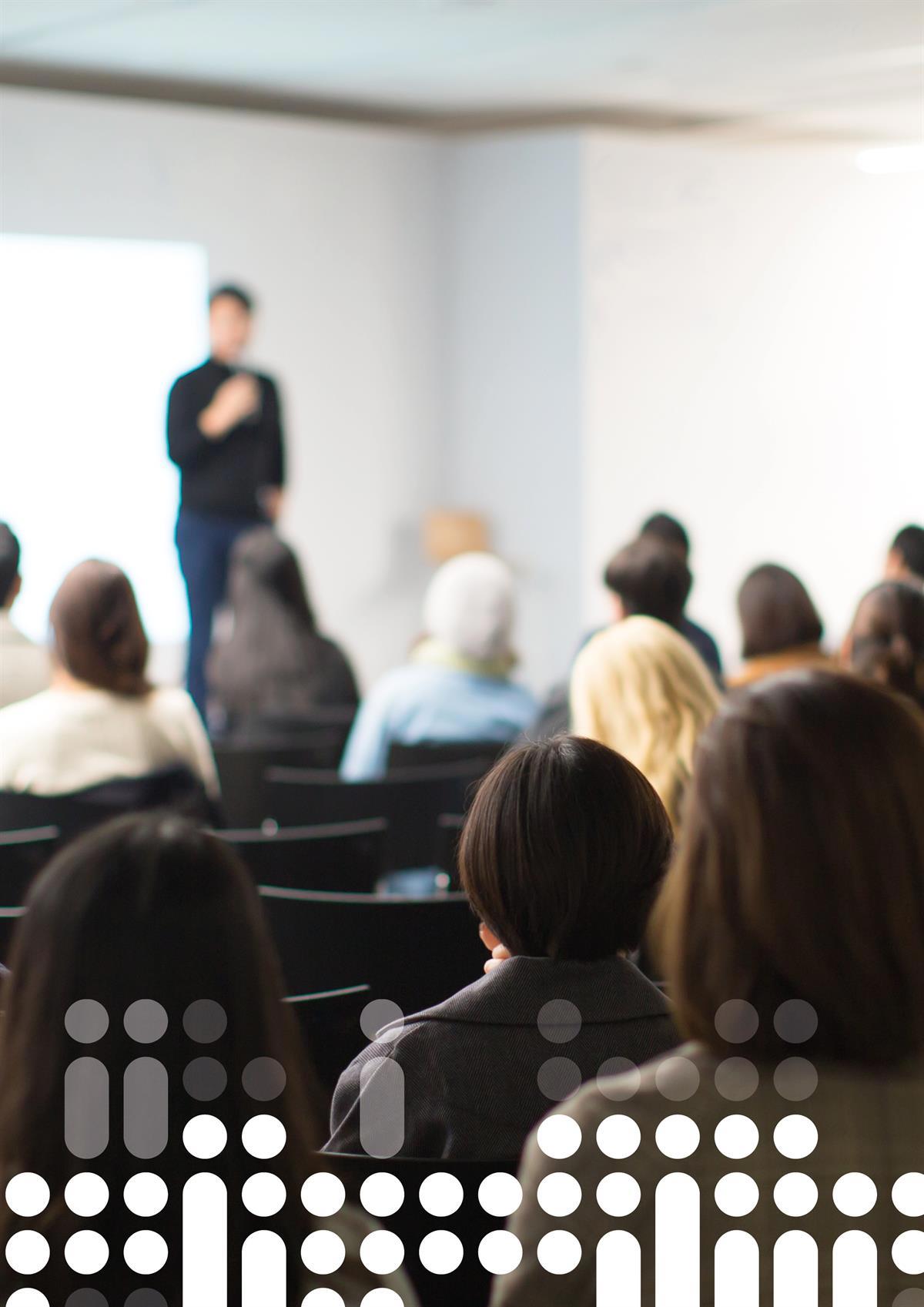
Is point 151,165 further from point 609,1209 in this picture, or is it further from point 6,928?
point 609,1209

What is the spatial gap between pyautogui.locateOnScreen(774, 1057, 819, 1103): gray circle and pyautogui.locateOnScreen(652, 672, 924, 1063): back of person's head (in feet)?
0.05

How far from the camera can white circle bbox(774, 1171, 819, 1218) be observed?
45.4 inches

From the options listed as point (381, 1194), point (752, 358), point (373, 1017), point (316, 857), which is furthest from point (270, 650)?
point (752, 358)

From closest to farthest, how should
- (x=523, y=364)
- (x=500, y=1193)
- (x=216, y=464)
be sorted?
1. (x=500, y=1193)
2. (x=216, y=464)
3. (x=523, y=364)

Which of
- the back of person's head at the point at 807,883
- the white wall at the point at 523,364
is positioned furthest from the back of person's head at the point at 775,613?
the white wall at the point at 523,364

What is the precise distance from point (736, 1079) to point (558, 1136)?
0.43ft

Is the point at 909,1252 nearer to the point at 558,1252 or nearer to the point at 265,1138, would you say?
the point at 558,1252

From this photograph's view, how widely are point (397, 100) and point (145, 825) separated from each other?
8.13m

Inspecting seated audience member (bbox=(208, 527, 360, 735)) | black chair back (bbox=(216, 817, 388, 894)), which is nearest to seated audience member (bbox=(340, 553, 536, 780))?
seated audience member (bbox=(208, 527, 360, 735))

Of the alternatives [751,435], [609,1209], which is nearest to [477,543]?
[751,435]

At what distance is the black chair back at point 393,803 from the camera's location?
387cm

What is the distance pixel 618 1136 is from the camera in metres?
1.15

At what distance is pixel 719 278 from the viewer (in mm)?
9195

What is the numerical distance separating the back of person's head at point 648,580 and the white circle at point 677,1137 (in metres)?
2.75
